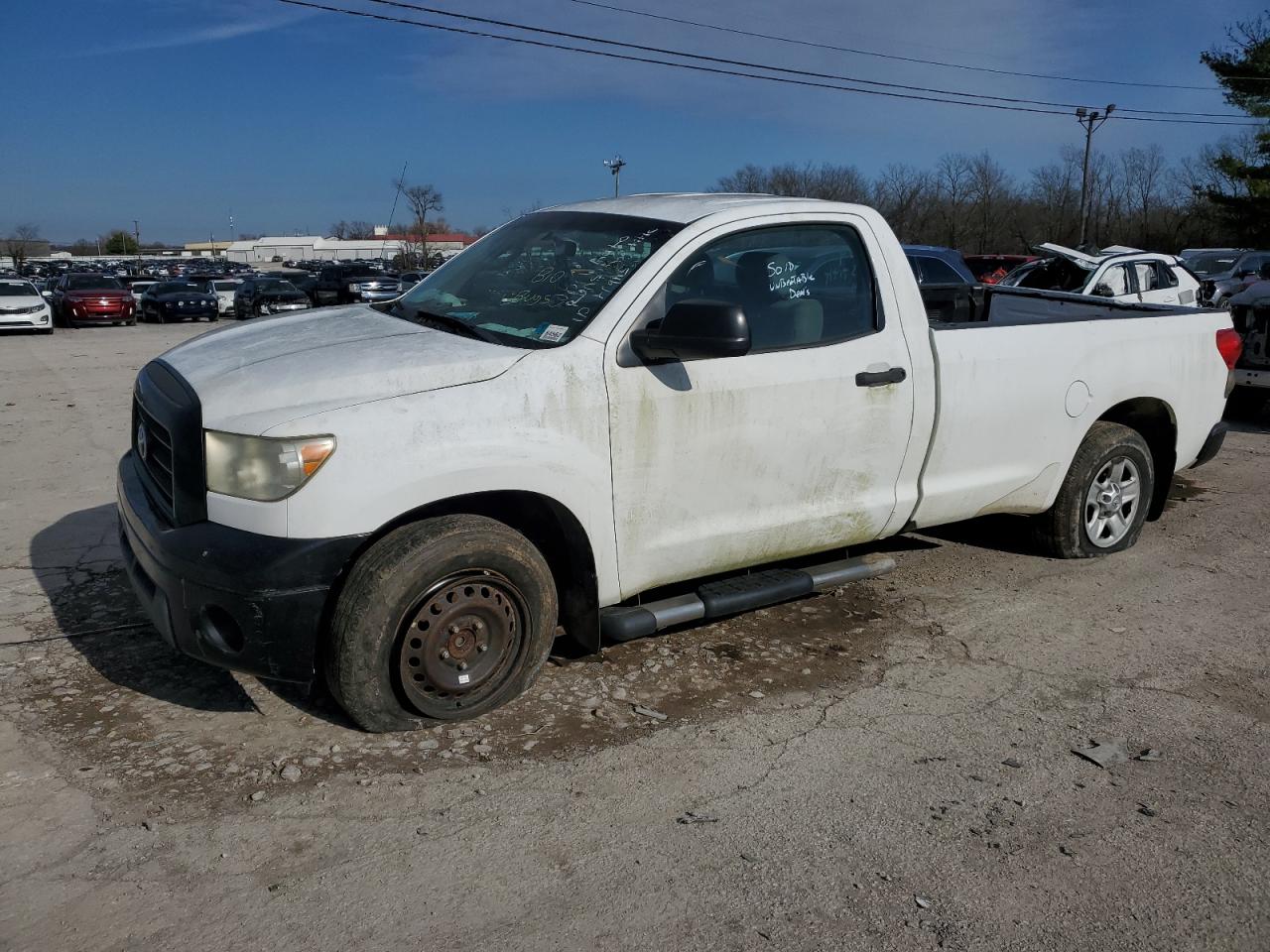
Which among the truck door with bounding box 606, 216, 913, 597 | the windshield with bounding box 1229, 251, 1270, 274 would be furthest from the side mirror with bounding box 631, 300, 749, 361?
the windshield with bounding box 1229, 251, 1270, 274

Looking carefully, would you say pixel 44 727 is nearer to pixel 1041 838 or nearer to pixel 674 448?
pixel 674 448

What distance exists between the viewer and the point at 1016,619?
205 inches

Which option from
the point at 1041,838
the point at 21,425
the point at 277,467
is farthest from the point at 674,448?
the point at 21,425

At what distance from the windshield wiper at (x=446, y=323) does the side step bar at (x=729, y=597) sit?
3.82 feet

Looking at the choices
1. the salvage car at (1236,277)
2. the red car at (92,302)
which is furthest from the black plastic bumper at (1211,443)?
the red car at (92,302)

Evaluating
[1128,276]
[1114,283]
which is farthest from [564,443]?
[1128,276]

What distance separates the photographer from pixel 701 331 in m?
3.82

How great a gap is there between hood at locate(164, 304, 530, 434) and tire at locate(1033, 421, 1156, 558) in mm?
3434

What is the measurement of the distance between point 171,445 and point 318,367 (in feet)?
1.84

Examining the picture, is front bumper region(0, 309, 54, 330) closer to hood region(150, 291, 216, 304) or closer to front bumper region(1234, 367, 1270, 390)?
hood region(150, 291, 216, 304)

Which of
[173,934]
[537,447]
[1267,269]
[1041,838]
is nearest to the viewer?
[173,934]

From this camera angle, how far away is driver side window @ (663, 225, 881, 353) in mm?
4336

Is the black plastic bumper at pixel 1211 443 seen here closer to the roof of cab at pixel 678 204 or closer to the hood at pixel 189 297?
the roof of cab at pixel 678 204

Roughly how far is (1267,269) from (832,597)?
20.5m
